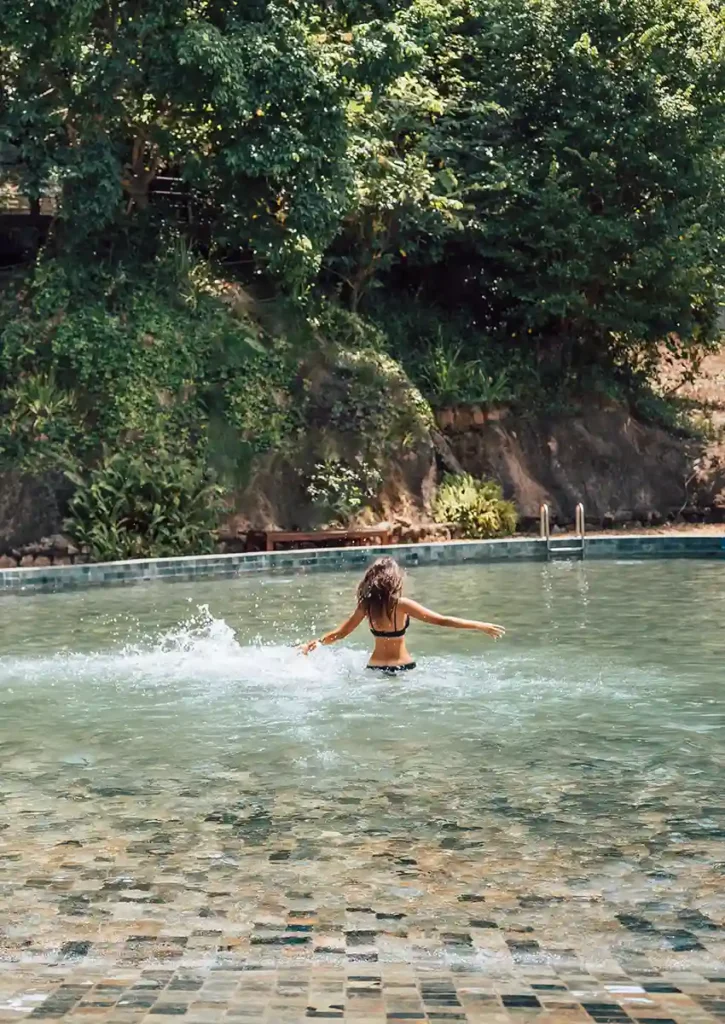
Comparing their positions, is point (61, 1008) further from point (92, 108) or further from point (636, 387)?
point (636, 387)

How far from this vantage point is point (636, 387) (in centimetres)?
2662

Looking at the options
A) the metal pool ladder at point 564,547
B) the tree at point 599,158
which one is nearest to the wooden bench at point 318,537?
the metal pool ladder at point 564,547

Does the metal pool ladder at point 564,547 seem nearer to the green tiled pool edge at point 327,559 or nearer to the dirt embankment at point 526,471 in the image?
the green tiled pool edge at point 327,559

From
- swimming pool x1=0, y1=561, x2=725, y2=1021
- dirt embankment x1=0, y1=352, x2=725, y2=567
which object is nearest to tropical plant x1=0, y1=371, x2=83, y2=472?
dirt embankment x1=0, y1=352, x2=725, y2=567

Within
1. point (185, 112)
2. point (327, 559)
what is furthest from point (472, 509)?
point (185, 112)

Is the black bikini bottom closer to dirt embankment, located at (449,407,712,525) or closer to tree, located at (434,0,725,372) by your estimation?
dirt embankment, located at (449,407,712,525)

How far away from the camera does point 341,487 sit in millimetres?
22078

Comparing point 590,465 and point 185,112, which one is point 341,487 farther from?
point 185,112

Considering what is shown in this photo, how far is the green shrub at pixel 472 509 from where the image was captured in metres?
22.8

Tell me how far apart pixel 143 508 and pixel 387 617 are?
10.1 meters

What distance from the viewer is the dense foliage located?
21000 millimetres

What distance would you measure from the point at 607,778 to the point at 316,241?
15.9 m

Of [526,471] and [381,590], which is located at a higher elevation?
[526,471]

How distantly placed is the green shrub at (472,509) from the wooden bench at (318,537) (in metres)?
1.34
